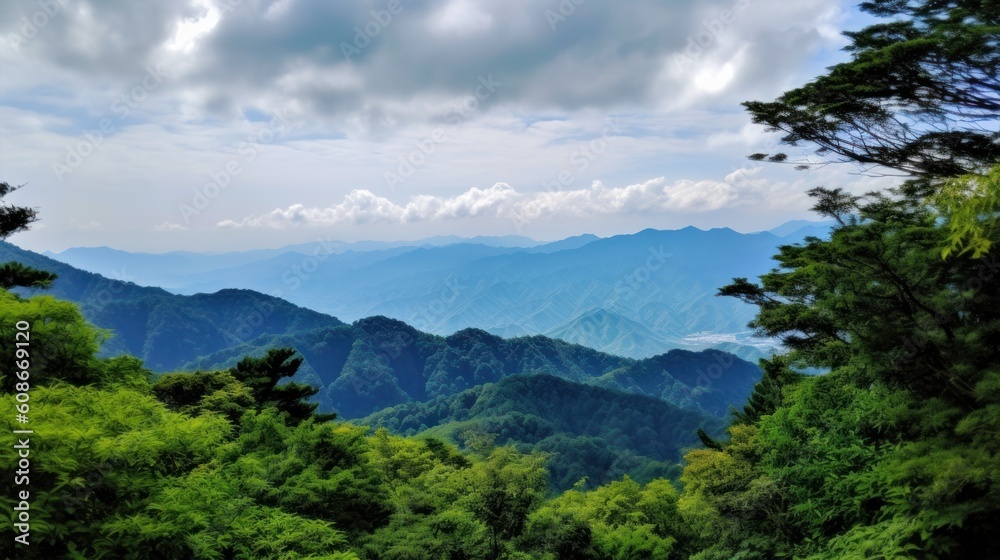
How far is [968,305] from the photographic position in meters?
8.66

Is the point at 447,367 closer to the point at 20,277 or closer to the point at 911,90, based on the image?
the point at 20,277

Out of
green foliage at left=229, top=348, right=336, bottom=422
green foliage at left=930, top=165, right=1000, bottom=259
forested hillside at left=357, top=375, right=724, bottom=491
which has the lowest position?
forested hillside at left=357, top=375, right=724, bottom=491

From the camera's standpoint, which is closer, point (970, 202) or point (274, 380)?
point (970, 202)

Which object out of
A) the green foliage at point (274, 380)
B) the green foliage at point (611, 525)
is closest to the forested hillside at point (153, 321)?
the green foliage at point (274, 380)

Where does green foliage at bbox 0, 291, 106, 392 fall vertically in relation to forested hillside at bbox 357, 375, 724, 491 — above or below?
above

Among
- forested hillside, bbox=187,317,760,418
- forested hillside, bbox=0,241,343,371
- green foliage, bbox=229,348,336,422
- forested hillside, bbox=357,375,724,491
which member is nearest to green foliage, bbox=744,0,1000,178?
green foliage, bbox=229,348,336,422

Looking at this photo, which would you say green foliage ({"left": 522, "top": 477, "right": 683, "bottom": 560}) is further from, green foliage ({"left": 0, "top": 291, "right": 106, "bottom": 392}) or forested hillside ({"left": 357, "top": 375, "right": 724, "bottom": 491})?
forested hillside ({"left": 357, "top": 375, "right": 724, "bottom": 491})

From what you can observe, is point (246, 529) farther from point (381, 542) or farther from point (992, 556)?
point (992, 556)

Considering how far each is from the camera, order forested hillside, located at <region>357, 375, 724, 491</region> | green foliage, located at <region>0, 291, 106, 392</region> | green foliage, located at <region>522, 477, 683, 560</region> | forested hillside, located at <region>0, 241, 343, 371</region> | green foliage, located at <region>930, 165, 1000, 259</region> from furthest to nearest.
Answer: forested hillside, located at <region>0, 241, 343, 371</region>, forested hillside, located at <region>357, 375, 724, 491</region>, green foliage, located at <region>522, 477, 683, 560</region>, green foliage, located at <region>0, 291, 106, 392</region>, green foliage, located at <region>930, 165, 1000, 259</region>

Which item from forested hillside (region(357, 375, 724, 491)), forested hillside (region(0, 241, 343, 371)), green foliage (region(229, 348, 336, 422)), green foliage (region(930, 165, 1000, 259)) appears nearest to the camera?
green foliage (region(930, 165, 1000, 259))

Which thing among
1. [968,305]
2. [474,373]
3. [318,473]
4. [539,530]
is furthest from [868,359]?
[474,373]

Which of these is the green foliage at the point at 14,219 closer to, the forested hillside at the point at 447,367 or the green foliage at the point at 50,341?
the green foliage at the point at 50,341

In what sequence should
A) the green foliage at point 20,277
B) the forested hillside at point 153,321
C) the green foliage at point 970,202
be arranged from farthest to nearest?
the forested hillside at point 153,321
the green foliage at point 20,277
the green foliage at point 970,202

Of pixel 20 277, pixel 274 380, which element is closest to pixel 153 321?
pixel 274 380
